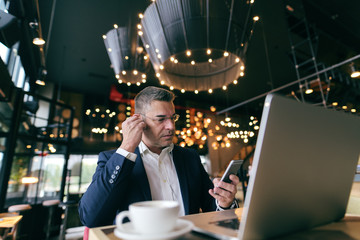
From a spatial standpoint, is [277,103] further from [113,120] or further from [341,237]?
[113,120]

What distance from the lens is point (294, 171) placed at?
1.63 feet

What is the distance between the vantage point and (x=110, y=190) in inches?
36.4

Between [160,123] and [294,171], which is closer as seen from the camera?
[294,171]

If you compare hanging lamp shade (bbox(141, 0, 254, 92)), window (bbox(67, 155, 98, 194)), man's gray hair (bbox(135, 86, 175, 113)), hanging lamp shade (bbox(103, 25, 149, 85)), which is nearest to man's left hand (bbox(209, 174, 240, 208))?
man's gray hair (bbox(135, 86, 175, 113))

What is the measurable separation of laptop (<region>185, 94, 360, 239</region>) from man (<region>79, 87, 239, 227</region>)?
0.36 metres

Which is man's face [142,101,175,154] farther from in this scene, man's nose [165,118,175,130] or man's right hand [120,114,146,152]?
man's right hand [120,114,146,152]

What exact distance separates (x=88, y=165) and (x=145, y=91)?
381 inches

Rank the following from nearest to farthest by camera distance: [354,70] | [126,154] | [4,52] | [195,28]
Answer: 1. [126,154]
2. [195,28]
3. [354,70]
4. [4,52]

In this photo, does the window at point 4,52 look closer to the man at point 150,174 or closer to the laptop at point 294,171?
the man at point 150,174

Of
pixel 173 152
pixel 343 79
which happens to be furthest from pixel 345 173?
pixel 343 79

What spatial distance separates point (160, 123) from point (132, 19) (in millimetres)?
4263

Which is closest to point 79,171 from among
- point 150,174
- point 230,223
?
point 150,174

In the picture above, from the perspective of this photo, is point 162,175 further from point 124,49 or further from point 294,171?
point 124,49

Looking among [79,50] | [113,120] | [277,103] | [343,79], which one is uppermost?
[343,79]
